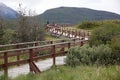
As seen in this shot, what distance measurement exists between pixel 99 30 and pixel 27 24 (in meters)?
18.2

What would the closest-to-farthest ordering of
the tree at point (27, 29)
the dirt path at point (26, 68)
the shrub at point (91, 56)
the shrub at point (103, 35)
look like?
1. the dirt path at point (26, 68)
2. the shrub at point (91, 56)
3. the shrub at point (103, 35)
4. the tree at point (27, 29)

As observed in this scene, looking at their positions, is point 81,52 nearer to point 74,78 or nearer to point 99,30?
point 99,30

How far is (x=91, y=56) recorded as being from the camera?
19156 millimetres

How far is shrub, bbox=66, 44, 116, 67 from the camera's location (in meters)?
18.6

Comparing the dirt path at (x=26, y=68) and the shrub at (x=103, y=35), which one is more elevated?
the shrub at (x=103, y=35)

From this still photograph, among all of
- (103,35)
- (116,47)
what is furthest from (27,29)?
(116,47)

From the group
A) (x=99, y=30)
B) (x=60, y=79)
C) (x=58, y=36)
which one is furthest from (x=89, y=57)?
(x=58, y=36)

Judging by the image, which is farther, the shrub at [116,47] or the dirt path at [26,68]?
the shrub at [116,47]

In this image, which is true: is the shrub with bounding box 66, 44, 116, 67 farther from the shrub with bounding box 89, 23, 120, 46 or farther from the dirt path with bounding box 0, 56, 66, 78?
the shrub with bounding box 89, 23, 120, 46

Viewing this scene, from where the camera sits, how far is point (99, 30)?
22.2 meters

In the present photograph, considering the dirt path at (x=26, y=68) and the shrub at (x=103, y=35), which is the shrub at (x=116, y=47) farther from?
the dirt path at (x=26, y=68)

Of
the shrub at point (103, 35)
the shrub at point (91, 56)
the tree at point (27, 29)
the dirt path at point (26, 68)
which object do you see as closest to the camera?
the dirt path at point (26, 68)

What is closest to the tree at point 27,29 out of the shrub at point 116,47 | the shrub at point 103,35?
the shrub at point 103,35

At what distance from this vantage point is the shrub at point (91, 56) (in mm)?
18641
